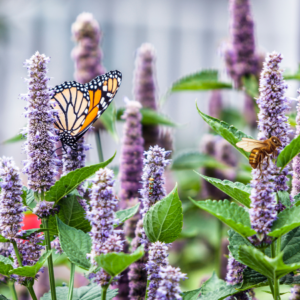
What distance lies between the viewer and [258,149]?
2.39 feet

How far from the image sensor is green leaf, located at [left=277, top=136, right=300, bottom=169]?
0.74 metres

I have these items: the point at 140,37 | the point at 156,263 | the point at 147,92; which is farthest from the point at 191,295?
the point at 140,37

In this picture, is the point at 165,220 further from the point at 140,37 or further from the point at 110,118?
the point at 140,37

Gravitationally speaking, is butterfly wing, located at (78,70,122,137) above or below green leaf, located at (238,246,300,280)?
above

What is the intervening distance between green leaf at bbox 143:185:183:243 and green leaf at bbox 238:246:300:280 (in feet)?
0.50

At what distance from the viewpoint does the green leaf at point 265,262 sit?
2.20ft

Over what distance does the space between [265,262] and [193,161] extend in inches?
48.2

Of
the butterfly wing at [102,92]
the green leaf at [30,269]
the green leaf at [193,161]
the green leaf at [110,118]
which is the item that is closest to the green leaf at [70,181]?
the green leaf at [30,269]

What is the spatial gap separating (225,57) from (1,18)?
8.91ft

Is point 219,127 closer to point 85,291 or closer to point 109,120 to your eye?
point 85,291

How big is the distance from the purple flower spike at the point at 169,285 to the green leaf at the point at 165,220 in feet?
0.47

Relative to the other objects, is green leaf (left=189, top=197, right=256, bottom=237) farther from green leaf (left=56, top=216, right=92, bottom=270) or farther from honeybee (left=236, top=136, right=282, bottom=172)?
green leaf (left=56, top=216, right=92, bottom=270)

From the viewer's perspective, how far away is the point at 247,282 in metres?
0.83

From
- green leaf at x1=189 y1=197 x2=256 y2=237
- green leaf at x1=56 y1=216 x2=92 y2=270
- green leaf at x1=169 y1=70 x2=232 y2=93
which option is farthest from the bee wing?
green leaf at x1=169 y1=70 x2=232 y2=93
